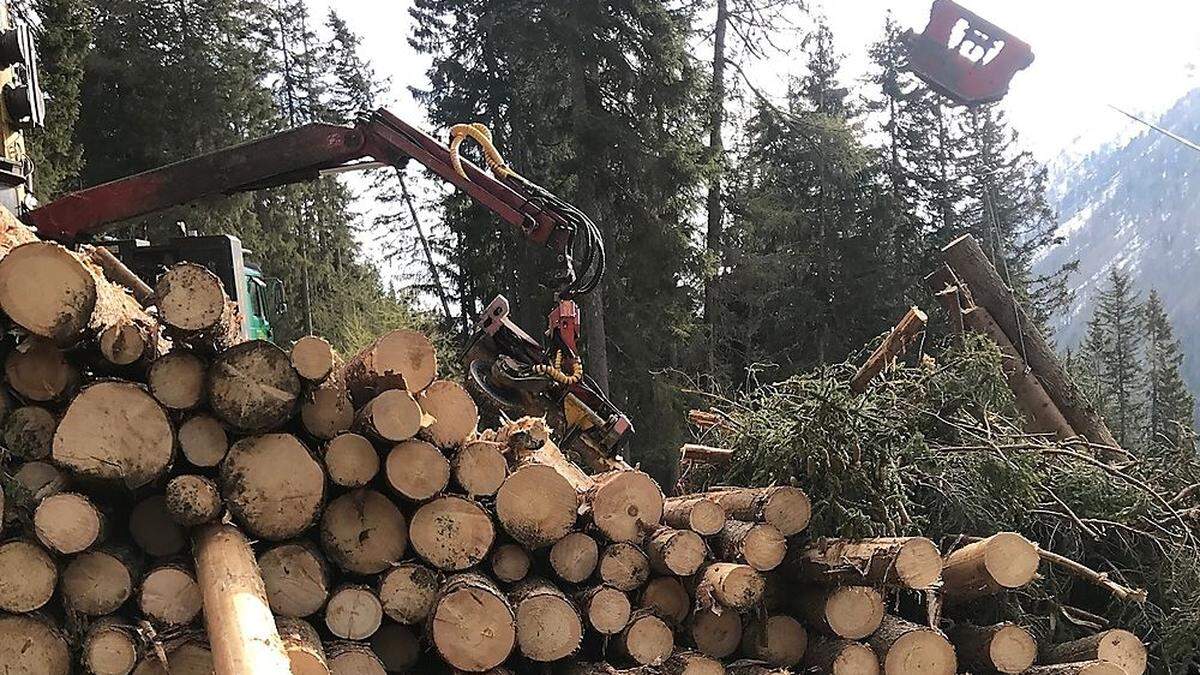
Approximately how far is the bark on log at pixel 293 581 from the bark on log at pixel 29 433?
76 centimetres

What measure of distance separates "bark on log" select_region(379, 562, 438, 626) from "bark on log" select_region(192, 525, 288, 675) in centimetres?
48

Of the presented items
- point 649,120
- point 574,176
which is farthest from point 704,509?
point 649,120

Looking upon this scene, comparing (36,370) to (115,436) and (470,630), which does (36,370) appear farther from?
(470,630)

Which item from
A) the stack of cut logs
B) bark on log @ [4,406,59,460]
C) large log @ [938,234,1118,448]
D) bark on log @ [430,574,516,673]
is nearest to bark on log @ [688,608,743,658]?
the stack of cut logs

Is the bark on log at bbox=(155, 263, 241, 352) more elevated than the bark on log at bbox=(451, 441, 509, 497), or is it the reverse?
the bark on log at bbox=(155, 263, 241, 352)

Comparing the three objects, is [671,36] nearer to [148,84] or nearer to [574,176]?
[574,176]

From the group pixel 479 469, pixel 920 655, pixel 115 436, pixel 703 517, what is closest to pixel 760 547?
pixel 703 517

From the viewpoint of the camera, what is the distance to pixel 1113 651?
339 centimetres

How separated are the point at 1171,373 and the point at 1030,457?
28380mm

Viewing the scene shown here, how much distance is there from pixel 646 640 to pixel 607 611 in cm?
18

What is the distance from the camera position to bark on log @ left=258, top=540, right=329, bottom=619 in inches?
123

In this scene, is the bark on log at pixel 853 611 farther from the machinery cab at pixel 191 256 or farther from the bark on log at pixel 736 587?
the machinery cab at pixel 191 256

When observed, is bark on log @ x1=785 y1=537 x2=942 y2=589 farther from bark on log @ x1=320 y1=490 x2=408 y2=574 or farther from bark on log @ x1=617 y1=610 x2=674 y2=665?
bark on log @ x1=320 y1=490 x2=408 y2=574

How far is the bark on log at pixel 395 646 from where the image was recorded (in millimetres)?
3355
